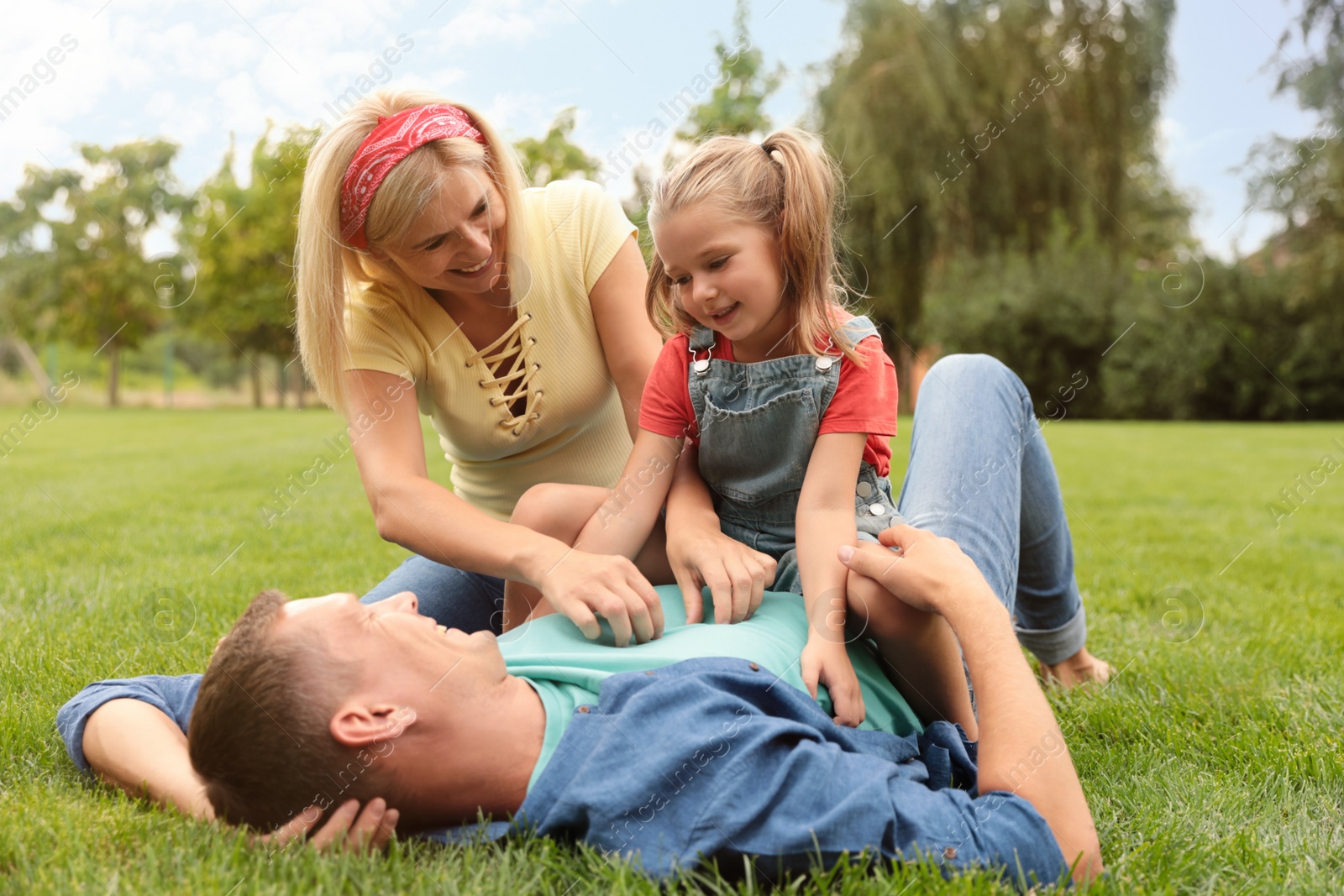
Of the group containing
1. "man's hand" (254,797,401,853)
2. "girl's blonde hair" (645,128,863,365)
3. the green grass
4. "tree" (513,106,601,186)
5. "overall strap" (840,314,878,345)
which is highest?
"tree" (513,106,601,186)

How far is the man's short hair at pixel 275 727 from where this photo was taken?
1471mm

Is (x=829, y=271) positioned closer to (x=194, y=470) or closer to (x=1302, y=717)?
(x=1302, y=717)

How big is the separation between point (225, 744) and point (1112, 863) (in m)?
1.40

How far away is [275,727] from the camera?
57.9 inches

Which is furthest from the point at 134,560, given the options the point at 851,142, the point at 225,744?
the point at 851,142

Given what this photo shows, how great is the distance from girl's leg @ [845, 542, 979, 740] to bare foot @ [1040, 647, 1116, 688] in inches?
37.9

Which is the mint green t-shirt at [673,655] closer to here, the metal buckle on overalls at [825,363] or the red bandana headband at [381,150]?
the metal buckle on overalls at [825,363]

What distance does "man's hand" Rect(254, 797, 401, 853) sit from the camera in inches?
59.6

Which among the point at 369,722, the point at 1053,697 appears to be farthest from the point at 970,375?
the point at 369,722

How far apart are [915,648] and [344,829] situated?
3.31 feet

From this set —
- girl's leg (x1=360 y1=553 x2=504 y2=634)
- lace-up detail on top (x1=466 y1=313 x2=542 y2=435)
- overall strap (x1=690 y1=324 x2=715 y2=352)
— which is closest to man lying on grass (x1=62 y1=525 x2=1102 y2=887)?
overall strap (x1=690 y1=324 x2=715 y2=352)

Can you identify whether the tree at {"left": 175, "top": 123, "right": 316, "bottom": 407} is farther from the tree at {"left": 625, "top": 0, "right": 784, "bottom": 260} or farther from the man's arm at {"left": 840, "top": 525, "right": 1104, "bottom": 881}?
the man's arm at {"left": 840, "top": 525, "right": 1104, "bottom": 881}

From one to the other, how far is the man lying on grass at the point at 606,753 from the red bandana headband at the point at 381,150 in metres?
1.10

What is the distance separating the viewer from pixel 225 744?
4.90 feet
